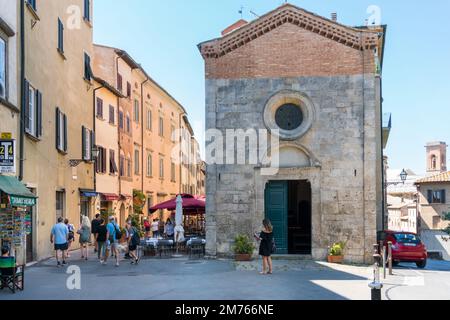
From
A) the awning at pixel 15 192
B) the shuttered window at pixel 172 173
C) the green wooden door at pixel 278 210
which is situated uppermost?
the shuttered window at pixel 172 173

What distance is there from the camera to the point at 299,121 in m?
19.8

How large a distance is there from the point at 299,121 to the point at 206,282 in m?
8.06

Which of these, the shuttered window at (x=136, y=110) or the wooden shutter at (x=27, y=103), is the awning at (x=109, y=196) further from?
the wooden shutter at (x=27, y=103)

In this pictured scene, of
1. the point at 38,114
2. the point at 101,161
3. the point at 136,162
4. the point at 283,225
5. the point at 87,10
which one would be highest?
the point at 87,10

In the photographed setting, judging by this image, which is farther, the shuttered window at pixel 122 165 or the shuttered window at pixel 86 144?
the shuttered window at pixel 122 165

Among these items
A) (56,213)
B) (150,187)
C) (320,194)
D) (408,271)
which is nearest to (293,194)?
(320,194)

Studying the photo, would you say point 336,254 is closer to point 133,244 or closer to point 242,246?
point 242,246

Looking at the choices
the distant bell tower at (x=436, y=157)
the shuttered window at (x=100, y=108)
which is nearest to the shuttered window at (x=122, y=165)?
the shuttered window at (x=100, y=108)

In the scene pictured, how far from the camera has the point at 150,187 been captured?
39.0m

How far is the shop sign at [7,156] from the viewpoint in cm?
1312

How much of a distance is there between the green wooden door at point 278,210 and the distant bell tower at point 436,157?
76508mm

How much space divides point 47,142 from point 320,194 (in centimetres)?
971

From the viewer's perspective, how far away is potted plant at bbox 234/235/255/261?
61.5 ft

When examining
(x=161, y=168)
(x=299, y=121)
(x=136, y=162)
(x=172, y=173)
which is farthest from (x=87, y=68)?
(x=172, y=173)
